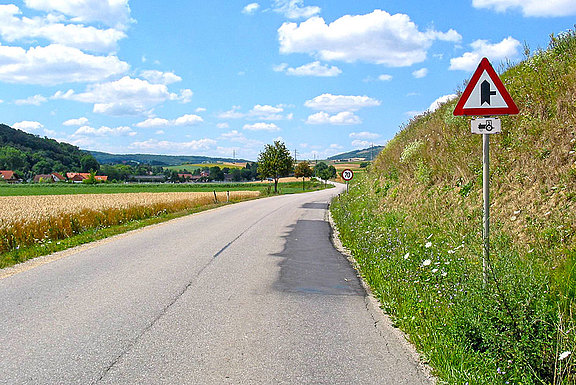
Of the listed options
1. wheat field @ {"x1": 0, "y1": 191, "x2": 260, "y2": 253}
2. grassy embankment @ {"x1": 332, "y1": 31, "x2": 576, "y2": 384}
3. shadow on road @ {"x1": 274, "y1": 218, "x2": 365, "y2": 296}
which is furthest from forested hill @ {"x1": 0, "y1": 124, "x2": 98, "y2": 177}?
shadow on road @ {"x1": 274, "y1": 218, "x2": 365, "y2": 296}

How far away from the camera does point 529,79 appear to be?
1204cm

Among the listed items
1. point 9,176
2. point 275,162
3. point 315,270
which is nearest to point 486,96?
point 315,270

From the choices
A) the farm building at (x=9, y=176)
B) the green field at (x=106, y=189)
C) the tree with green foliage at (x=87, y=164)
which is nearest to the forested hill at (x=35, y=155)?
the tree with green foliage at (x=87, y=164)

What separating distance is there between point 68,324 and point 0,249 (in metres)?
9.53

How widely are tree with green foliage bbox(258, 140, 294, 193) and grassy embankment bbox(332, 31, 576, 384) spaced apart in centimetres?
5354

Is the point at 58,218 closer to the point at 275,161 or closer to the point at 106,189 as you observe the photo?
the point at 275,161

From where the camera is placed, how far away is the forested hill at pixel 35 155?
439 feet

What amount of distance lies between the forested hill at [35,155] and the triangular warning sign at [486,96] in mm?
145136

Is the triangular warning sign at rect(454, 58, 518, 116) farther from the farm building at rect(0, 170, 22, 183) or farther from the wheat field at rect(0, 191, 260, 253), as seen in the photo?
the farm building at rect(0, 170, 22, 183)

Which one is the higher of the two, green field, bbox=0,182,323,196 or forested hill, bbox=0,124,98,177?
forested hill, bbox=0,124,98,177

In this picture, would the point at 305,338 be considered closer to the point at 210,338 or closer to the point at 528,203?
the point at 210,338

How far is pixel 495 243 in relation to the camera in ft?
25.7

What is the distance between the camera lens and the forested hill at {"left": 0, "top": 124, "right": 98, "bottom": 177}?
439 feet

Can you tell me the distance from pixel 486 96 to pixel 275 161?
6512 centimetres
